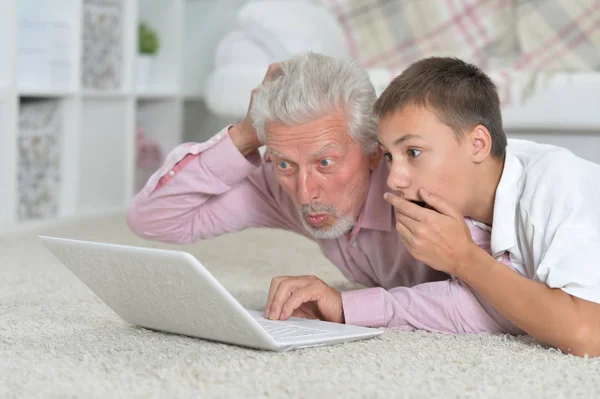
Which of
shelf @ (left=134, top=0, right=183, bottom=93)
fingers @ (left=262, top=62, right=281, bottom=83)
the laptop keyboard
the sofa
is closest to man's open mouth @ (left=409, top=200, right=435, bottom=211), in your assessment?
the laptop keyboard

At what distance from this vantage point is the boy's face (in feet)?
4.33

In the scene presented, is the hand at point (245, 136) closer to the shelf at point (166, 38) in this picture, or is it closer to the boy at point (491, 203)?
the boy at point (491, 203)

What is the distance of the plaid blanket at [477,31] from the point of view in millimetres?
3094

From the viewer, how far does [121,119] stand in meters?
3.26

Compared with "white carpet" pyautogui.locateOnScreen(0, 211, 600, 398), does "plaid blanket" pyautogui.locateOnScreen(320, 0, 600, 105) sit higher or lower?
higher

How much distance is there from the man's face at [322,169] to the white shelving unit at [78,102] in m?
1.34

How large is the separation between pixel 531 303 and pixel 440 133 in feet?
0.91

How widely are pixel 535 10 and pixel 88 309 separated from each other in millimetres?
2193

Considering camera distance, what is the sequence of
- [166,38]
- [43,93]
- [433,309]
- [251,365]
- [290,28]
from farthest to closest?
[166,38], [290,28], [43,93], [433,309], [251,365]

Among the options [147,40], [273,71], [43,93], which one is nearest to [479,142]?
[273,71]

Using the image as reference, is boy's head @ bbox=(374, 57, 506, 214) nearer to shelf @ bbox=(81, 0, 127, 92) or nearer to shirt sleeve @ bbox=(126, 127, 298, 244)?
shirt sleeve @ bbox=(126, 127, 298, 244)

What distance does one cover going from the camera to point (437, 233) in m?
1.28

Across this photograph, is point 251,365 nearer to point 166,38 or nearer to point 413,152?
point 413,152

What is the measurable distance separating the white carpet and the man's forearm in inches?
1.2
